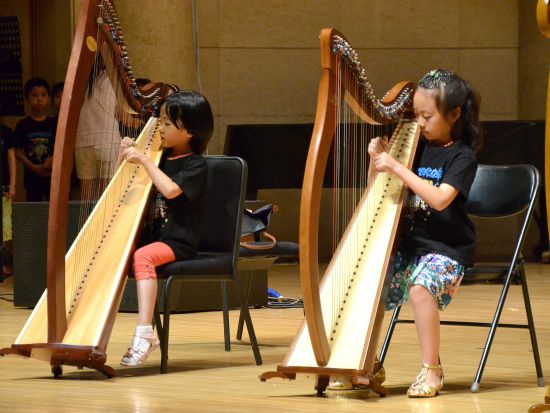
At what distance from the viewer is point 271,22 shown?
33.3ft

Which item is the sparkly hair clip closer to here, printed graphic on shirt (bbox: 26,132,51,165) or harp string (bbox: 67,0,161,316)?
harp string (bbox: 67,0,161,316)

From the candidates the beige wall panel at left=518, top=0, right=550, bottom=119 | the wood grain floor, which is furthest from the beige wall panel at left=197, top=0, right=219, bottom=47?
the wood grain floor

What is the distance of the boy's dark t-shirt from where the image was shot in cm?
836

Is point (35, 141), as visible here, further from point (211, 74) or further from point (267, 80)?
point (267, 80)

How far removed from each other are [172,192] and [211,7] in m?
6.04

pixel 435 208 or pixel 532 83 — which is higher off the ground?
pixel 532 83

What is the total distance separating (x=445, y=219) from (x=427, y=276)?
217 mm

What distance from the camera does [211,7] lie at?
10055mm

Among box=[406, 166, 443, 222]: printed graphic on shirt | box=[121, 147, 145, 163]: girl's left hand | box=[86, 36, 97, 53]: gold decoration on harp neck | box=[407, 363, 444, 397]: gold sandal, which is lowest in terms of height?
box=[407, 363, 444, 397]: gold sandal

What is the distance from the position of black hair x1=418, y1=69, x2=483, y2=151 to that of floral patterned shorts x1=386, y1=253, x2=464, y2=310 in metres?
0.40

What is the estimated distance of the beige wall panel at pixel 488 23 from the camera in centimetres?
1033

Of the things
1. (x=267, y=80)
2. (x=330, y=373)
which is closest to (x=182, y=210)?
(x=330, y=373)

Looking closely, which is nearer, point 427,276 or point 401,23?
point 427,276

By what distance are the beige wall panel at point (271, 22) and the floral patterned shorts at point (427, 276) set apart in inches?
255
